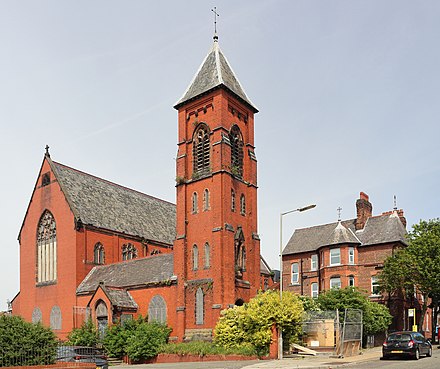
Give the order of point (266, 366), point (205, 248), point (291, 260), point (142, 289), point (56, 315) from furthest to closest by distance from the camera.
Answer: point (291, 260), point (56, 315), point (142, 289), point (205, 248), point (266, 366)

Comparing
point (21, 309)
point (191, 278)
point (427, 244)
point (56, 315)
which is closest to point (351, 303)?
point (427, 244)

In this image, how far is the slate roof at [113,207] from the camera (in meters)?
50.4

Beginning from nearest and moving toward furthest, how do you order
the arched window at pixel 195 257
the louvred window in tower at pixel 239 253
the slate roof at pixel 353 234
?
the arched window at pixel 195 257 < the louvred window in tower at pixel 239 253 < the slate roof at pixel 353 234

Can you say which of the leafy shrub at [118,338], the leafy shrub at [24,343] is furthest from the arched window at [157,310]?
the leafy shrub at [24,343]

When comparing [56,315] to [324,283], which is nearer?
[56,315]

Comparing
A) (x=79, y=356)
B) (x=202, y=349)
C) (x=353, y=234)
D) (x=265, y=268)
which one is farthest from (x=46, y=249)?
(x=353, y=234)

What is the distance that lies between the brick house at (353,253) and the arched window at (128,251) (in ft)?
57.7

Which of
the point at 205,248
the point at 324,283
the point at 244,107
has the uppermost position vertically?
the point at 244,107

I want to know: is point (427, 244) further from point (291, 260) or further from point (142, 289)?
point (142, 289)

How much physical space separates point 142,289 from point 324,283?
19.9 meters

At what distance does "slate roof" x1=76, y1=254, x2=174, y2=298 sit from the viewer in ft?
140

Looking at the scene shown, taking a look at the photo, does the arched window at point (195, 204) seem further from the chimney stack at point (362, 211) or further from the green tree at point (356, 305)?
the chimney stack at point (362, 211)

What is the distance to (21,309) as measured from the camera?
52719 mm

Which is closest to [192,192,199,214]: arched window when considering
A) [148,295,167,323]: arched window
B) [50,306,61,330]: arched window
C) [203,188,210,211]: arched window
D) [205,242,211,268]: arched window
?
[203,188,210,211]: arched window
